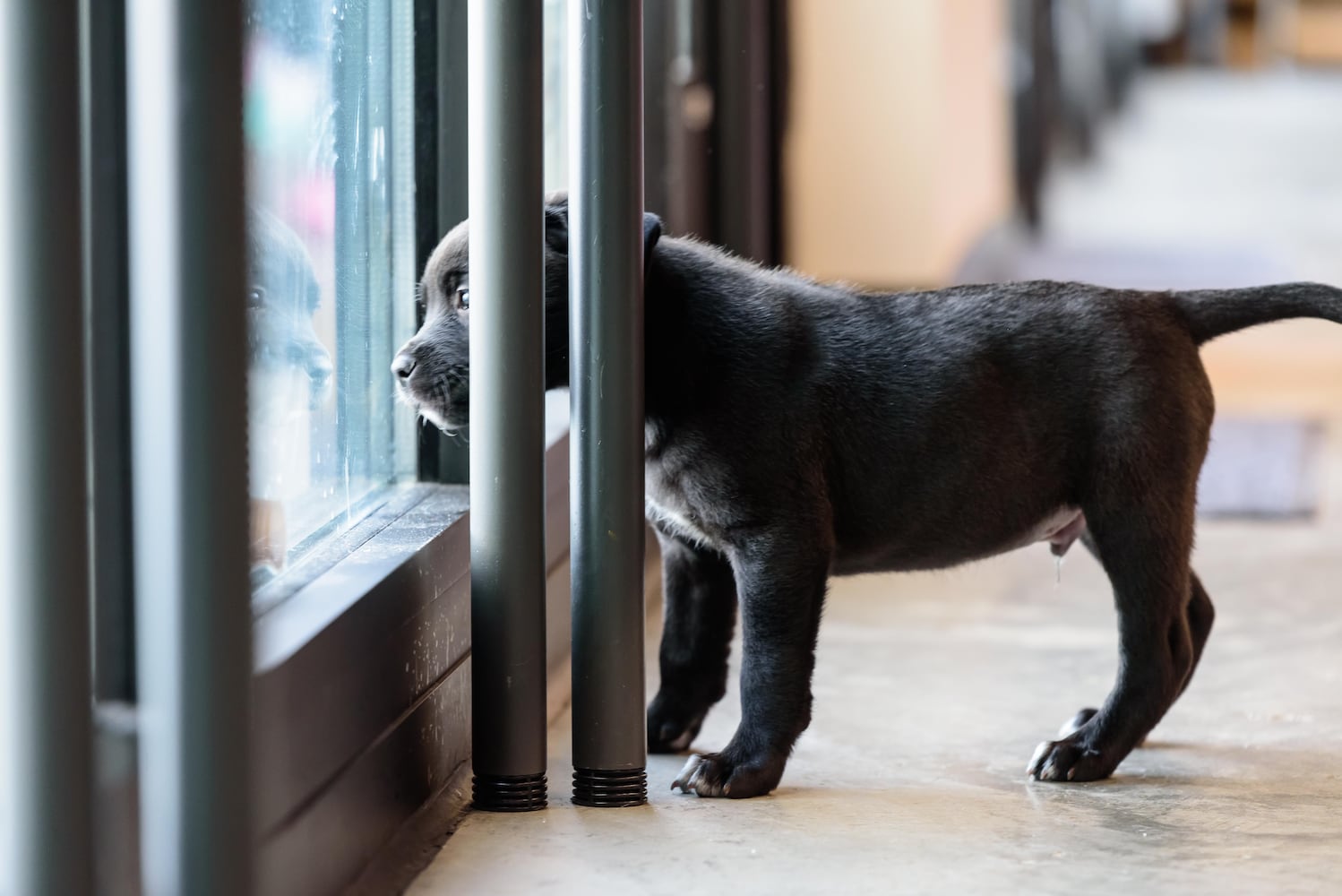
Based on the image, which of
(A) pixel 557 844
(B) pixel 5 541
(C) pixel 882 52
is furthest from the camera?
(C) pixel 882 52

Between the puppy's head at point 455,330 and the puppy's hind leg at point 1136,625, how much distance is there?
695 mm

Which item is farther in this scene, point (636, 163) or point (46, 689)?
point (636, 163)

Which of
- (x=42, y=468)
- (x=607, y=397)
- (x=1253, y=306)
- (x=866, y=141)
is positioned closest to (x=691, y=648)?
(x=607, y=397)

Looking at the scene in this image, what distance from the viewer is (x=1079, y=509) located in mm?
2389

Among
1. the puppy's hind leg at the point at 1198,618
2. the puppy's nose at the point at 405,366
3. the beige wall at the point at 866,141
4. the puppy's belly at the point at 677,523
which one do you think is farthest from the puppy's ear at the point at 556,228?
the beige wall at the point at 866,141

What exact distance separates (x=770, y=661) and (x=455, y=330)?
0.55 meters

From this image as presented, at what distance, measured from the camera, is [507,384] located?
6.87ft

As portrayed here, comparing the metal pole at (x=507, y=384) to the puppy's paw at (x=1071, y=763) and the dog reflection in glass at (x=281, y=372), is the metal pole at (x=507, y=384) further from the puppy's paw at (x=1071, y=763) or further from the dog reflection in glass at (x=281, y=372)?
the puppy's paw at (x=1071, y=763)

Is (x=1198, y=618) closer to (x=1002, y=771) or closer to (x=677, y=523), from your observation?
(x=1002, y=771)

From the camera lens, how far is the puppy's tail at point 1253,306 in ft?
7.74

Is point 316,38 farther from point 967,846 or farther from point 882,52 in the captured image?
point 882,52

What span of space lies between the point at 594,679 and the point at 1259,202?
32.4ft

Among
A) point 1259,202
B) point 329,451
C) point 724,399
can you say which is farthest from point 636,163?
point 1259,202

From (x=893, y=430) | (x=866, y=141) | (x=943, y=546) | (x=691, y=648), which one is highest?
(x=866, y=141)
